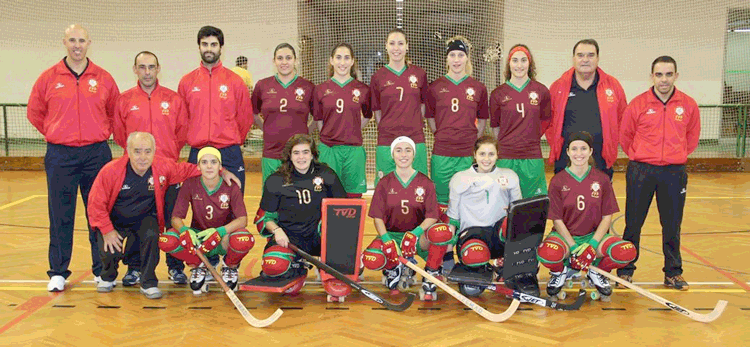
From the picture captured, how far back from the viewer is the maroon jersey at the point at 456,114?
15.0ft

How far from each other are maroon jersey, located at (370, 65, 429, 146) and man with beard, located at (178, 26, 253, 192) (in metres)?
1.00

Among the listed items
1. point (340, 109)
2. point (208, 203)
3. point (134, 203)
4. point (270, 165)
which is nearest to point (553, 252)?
point (340, 109)

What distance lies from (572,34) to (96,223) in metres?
10.2

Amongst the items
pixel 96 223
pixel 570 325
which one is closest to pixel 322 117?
pixel 96 223

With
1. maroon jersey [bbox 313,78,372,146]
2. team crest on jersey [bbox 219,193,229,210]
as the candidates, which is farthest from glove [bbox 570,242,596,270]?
team crest on jersey [bbox 219,193,229,210]

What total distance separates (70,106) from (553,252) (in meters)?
3.17

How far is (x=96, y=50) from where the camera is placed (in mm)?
12508

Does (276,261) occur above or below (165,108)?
below

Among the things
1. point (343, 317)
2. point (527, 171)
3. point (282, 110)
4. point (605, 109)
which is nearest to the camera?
point (343, 317)

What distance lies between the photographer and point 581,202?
13.6 ft

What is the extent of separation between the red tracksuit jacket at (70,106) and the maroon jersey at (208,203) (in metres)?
0.67

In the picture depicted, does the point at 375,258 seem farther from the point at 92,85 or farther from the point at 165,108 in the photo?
the point at 92,85

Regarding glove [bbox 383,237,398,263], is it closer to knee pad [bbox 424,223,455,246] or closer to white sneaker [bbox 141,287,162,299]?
knee pad [bbox 424,223,455,246]

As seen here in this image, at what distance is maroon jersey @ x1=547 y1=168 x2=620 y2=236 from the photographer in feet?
13.6
